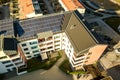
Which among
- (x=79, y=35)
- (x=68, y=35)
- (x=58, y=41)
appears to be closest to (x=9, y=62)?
(x=58, y=41)

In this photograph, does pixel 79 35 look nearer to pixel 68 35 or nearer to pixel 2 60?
pixel 68 35

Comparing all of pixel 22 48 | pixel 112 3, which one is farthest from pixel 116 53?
pixel 112 3

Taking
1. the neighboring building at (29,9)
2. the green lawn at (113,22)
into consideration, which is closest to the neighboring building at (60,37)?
the neighboring building at (29,9)

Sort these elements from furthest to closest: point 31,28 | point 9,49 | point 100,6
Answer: point 100,6
point 31,28
point 9,49

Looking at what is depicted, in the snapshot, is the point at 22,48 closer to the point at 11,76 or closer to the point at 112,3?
the point at 11,76

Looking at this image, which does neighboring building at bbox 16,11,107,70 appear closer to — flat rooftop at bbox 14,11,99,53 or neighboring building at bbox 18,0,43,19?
flat rooftop at bbox 14,11,99,53

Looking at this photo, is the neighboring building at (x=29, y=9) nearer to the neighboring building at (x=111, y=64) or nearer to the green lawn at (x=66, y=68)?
the green lawn at (x=66, y=68)
